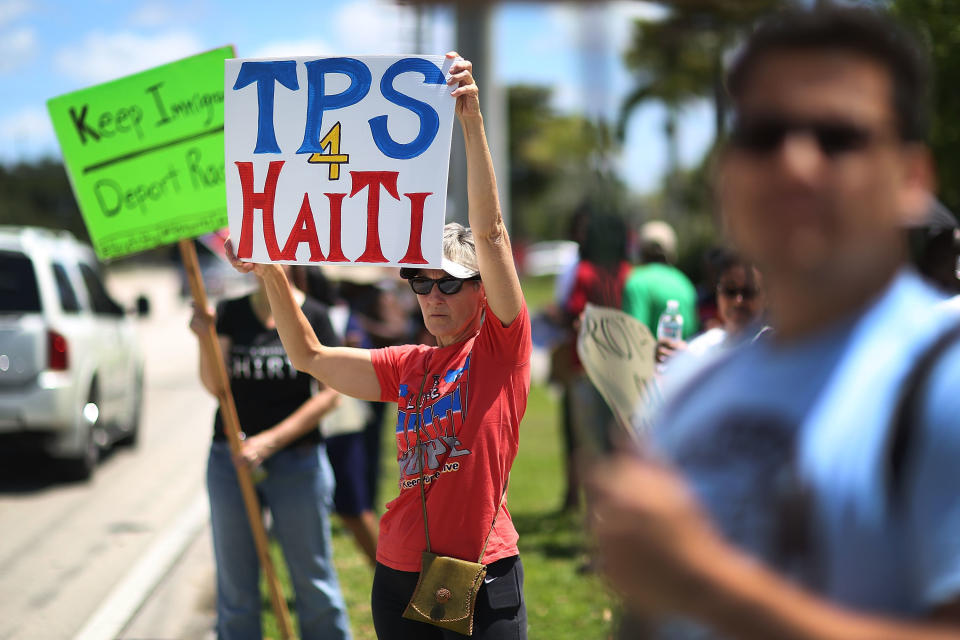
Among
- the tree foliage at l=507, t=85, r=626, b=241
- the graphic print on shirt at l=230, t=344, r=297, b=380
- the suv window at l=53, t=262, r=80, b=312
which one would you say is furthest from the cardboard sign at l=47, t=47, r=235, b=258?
the tree foliage at l=507, t=85, r=626, b=241

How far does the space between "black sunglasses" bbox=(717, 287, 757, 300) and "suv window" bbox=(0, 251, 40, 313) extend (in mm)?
6340

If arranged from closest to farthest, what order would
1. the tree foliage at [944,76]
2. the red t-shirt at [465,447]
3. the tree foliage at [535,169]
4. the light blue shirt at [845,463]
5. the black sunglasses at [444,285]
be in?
the light blue shirt at [845,463]
the red t-shirt at [465,447]
the black sunglasses at [444,285]
the tree foliage at [944,76]
the tree foliage at [535,169]

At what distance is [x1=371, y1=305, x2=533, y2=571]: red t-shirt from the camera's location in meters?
2.84

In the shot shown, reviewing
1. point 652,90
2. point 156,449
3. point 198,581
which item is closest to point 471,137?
point 198,581

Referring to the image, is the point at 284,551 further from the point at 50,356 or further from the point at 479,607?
the point at 50,356

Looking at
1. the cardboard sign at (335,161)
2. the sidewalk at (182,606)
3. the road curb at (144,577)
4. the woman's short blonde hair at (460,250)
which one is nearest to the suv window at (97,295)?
the road curb at (144,577)

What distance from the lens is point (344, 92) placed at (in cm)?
315

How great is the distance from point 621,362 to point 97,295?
315 inches

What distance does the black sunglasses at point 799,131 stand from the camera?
3.72 ft

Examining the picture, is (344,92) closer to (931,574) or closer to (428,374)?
(428,374)

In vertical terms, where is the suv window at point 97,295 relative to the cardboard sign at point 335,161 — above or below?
below

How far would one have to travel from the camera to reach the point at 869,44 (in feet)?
3.86

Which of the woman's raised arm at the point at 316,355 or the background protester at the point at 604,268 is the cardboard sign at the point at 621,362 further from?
the woman's raised arm at the point at 316,355

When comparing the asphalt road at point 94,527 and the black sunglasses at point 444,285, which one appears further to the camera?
the asphalt road at point 94,527
